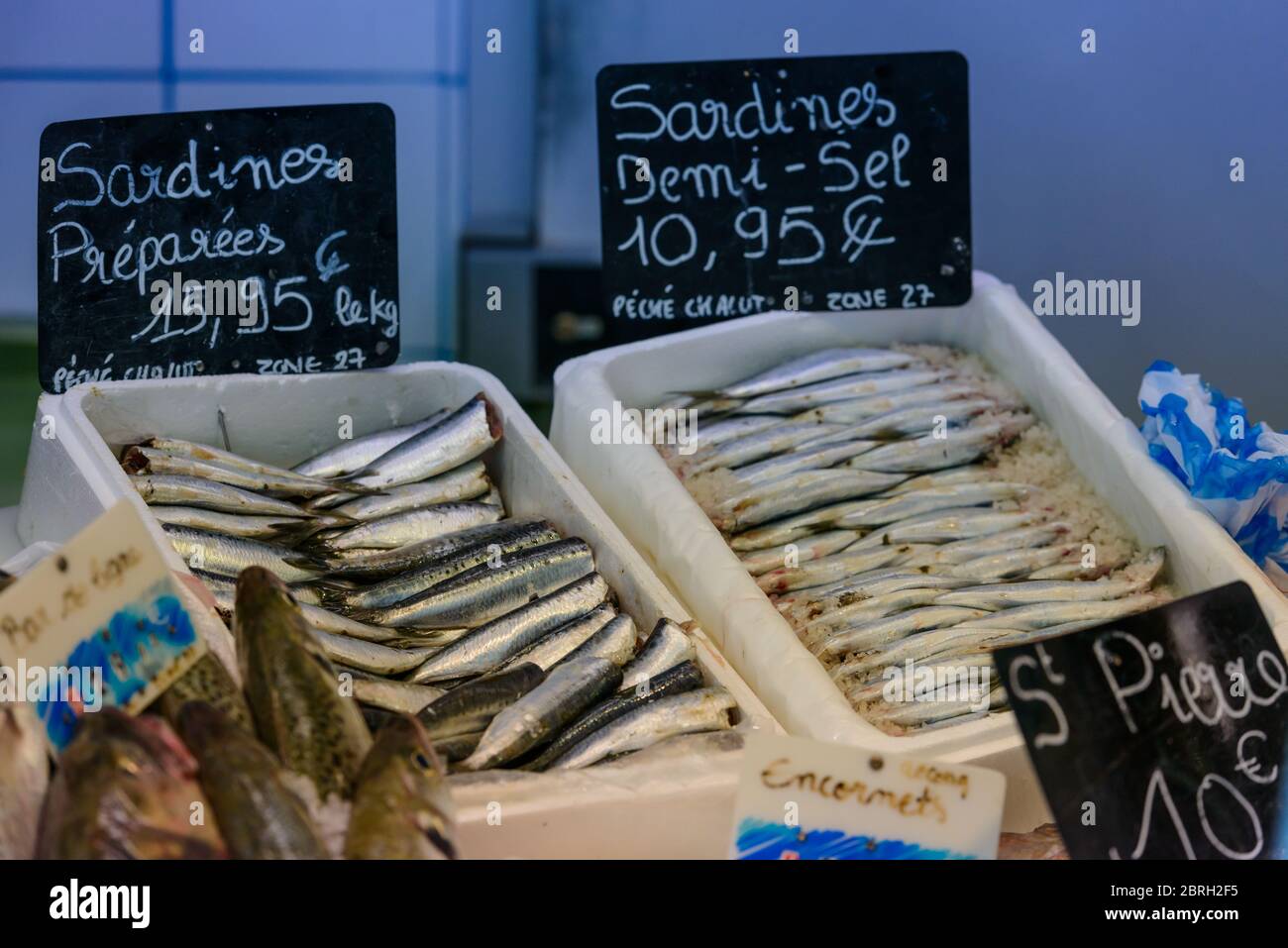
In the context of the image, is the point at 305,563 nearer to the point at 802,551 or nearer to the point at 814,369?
the point at 802,551

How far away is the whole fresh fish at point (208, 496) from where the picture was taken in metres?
2.78

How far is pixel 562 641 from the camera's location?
2555 millimetres

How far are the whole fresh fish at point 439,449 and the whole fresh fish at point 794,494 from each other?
1.77 feet

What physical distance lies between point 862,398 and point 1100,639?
4.94ft

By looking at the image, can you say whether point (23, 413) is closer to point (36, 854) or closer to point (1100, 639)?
point (36, 854)

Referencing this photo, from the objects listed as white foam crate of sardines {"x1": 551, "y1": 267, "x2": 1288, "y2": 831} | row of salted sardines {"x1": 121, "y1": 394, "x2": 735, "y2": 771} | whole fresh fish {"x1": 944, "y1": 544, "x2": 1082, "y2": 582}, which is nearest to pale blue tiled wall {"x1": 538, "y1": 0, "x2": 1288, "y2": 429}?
white foam crate of sardines {"x1": 551, "y1": 267, "x2": 1288, "y2": 831}

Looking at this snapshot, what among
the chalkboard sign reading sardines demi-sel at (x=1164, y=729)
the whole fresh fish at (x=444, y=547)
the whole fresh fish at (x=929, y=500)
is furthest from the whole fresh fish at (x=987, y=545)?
the chalkboard sign reading sardines demi-sel at (x=1164, y=729)

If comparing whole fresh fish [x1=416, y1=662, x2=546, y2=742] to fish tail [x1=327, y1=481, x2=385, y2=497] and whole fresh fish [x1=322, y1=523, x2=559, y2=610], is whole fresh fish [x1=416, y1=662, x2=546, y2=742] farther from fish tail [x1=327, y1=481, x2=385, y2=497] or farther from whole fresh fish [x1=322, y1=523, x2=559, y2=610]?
fish tail [x1=327, y1=481, x2=385, y2=497]

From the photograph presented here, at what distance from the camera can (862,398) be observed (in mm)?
3338

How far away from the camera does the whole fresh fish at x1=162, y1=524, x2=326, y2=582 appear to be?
8.54ft

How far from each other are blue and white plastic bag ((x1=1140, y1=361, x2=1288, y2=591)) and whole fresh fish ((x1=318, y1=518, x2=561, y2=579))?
1.33 metres

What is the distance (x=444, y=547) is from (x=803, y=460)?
2.80 feet

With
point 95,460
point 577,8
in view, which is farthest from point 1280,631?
point 577,8

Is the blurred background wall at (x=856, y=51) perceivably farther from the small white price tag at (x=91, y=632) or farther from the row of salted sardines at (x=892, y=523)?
the small white price tag at (x=91, y=632)
